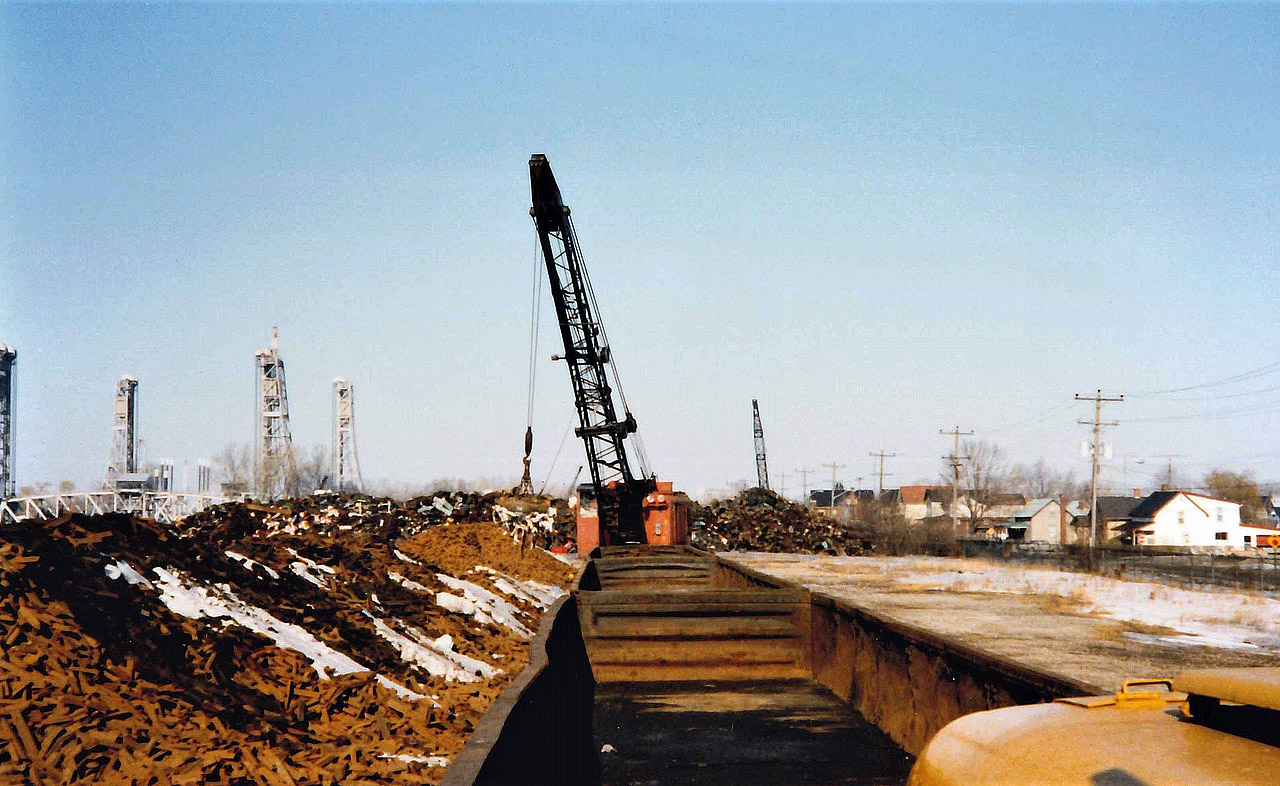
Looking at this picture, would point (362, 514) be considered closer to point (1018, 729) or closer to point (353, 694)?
point (353, 694)

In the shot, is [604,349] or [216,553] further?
[604,349]

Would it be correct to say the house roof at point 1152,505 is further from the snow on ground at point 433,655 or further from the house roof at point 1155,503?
the snow on ground at point 433,655

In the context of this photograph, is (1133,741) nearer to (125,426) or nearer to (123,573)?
(123,573)

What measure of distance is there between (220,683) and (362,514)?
36171 mm

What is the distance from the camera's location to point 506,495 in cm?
4216

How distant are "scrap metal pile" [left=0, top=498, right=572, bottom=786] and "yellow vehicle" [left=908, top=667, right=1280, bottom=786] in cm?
332

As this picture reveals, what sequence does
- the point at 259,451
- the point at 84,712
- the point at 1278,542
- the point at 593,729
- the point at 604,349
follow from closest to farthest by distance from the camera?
the point at 84,712 → the point at 593,729 → the point at 604,349 → the point at 1278,542 → the point at 259,451

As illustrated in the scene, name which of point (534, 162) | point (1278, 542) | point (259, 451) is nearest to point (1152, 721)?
point (534, 162)

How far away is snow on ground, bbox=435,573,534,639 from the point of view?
1126 centimetres

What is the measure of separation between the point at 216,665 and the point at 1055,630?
14.9m

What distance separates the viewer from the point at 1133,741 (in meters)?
2.66

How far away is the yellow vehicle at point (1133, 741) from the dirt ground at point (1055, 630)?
5118 mm

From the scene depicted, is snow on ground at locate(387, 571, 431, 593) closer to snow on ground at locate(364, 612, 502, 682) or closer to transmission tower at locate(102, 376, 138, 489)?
snow on ground at locate(364, 612, 502, 682)

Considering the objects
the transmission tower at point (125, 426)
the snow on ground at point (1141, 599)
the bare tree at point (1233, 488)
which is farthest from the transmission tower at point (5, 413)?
the bare tree at point (1233, 488)
